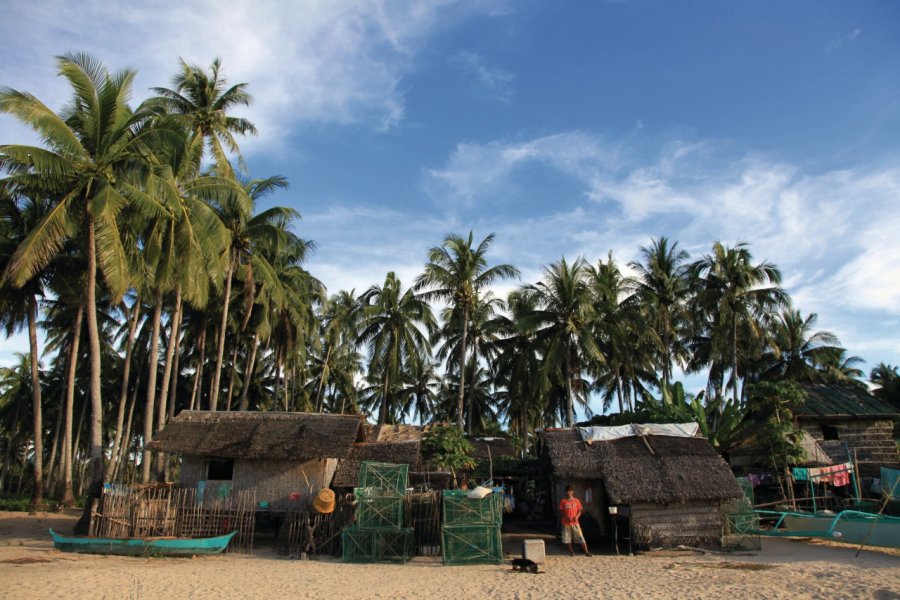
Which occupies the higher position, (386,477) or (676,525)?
(386,477)

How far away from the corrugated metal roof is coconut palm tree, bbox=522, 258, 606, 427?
793 centimetres

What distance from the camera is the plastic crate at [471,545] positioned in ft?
41.0

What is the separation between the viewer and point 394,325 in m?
28.2

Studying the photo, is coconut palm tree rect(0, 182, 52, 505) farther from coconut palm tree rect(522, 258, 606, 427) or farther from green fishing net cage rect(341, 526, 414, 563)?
coconut palm tree rect(522, 258, 606, 427)

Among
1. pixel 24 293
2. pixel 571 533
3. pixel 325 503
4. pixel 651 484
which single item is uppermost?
pixel 24 293

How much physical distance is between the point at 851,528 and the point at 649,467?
15.6ft

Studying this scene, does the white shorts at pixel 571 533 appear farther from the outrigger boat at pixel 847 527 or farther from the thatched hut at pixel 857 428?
the thatched hut at pixel 857 428

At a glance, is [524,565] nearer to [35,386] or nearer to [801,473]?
[801,473]

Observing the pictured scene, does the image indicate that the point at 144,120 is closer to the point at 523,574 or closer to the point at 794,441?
the point at 523,574

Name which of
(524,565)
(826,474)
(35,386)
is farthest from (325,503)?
(826,474)

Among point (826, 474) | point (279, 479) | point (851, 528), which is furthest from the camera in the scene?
point (826, 474)

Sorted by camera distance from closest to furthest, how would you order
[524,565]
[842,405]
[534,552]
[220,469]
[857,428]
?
[524,565], [534,552], [220,469], [857,428], [842,405]

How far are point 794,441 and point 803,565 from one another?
8318 mm

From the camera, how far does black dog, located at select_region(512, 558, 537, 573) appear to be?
11.4m
